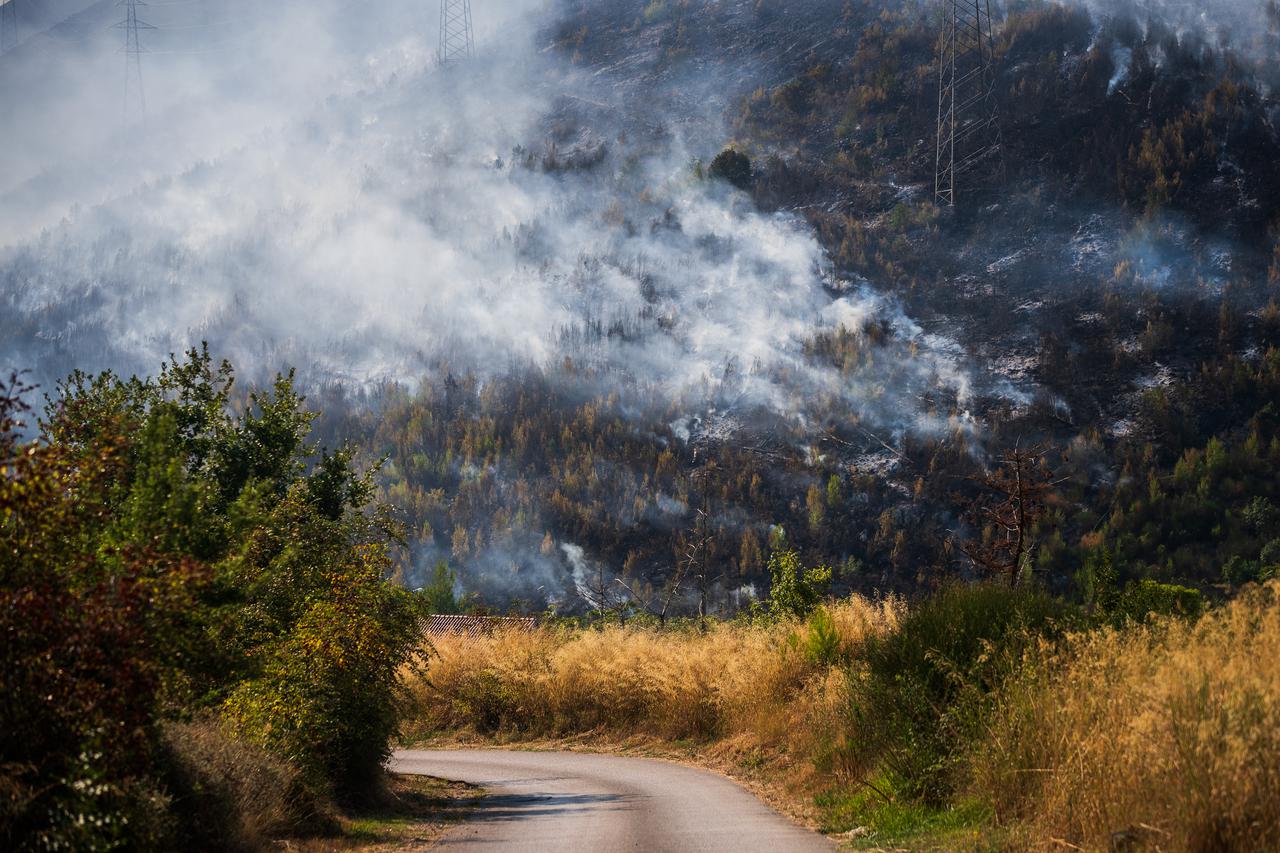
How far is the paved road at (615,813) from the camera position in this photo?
41.2ft

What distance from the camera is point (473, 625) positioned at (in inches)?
2126

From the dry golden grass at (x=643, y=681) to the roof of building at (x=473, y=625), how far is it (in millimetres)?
954

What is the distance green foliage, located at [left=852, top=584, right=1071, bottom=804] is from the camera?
40.2ft

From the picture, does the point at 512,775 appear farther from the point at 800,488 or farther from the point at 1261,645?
the point at 800,488

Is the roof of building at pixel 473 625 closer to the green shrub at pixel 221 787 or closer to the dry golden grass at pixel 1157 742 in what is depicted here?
the green shrub at pixel 221 787

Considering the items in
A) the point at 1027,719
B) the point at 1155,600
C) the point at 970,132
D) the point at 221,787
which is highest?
the point at 970,132

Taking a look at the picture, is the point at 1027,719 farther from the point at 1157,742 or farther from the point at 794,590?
the point at 794,590

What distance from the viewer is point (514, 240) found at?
7431 inches

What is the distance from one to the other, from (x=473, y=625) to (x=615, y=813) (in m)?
39.1

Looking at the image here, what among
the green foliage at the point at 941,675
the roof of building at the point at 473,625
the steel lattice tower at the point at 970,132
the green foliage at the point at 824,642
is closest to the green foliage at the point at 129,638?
the green foliage at the point at 941,675

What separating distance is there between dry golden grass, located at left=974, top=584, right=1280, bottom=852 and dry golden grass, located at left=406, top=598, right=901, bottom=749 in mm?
10588

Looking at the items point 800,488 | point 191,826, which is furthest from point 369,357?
point 191,826

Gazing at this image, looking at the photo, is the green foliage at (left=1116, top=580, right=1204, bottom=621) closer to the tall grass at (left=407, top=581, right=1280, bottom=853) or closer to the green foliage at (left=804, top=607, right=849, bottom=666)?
the tall grass at (left=407, top=581, right=1280, bottom=853)

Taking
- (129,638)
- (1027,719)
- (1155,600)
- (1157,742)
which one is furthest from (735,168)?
(129,638)
